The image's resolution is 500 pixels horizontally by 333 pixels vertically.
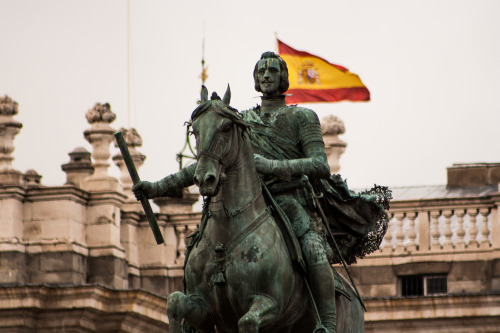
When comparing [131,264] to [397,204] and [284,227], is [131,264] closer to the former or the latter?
[397,204]

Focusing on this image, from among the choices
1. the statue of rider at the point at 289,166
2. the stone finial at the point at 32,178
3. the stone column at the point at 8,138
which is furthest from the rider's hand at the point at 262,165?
the stone finial at the point at 32,178

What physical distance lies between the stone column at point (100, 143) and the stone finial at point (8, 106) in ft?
5.70

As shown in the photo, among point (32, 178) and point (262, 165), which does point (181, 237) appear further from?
point (262, 165)

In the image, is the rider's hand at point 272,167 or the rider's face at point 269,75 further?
the rider's face at point 269,75

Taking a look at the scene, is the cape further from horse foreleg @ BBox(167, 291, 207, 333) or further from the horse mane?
horse foreleg @ BBox(167, 291, 207, 333)

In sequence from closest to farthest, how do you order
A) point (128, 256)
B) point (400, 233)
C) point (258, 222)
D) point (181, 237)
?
point (258, 222)
point (400, 233)
point (181, 237)
point (128, 256)

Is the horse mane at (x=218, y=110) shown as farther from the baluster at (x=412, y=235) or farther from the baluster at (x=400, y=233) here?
the baluster at (x=412, y=235)

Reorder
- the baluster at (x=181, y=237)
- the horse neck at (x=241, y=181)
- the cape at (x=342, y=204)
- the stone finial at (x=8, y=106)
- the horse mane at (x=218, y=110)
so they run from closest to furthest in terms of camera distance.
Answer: the horse mane at (x=218, y=110), the horse neck at (x=241, y=181), the cape at (x=342, y=204), the stone finial at (x=8, y=106), the baluster at (x=181, y=237)

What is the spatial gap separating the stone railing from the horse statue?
3296cm

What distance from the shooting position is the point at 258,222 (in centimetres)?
2406

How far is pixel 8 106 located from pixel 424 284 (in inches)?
416

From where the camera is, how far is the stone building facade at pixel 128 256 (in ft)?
186

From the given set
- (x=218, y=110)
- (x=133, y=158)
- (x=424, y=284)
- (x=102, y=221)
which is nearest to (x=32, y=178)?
(x=102, y=221)

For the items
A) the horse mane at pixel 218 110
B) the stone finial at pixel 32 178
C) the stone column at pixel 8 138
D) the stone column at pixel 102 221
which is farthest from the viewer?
the stone finial at pixel 32 178
